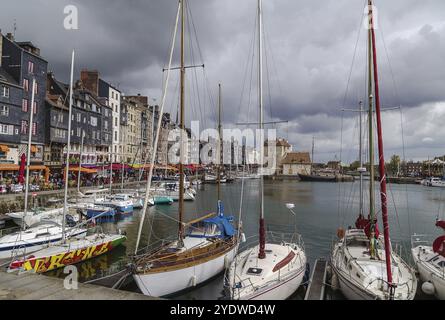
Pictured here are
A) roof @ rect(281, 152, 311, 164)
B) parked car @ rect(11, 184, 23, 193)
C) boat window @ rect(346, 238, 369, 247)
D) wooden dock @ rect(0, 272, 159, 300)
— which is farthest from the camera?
roof @ rect(281, 152, 311, 164)

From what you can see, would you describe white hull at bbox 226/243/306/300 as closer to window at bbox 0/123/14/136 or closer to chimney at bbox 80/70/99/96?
window at bbox 0/123/14/136

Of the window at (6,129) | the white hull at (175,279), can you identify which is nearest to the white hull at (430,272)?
the white hull at (175,279)

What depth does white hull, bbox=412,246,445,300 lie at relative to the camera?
44.2 ft

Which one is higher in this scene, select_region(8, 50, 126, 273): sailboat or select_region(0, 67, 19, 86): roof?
select_region(0, 67, 19, 86): roof

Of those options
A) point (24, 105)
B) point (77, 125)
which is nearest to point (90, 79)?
point (77, 125)

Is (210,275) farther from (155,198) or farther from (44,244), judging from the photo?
(155,198)

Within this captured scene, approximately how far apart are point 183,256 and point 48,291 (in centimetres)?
764

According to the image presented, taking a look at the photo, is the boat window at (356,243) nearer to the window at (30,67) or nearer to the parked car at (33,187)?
the parked car at (33,187)

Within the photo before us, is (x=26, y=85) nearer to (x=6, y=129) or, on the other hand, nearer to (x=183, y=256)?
(x=6, y=129)

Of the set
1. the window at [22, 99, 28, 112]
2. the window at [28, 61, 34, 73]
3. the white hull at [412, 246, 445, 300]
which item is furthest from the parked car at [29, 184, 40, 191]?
the white hull at [412, 246, 445, 300]

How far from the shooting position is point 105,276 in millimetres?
18266

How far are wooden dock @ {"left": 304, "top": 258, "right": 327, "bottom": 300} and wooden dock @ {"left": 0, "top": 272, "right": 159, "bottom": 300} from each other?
925 cm
